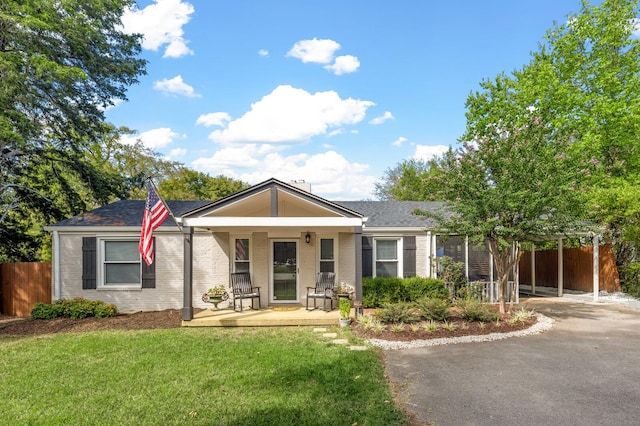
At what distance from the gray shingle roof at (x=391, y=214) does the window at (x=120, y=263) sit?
23.4ft

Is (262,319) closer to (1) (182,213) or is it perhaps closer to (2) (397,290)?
(2) (397,290)

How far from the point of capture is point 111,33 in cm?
1262

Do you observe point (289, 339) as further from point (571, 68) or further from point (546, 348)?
point (571, 68)

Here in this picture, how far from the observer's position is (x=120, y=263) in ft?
35.3

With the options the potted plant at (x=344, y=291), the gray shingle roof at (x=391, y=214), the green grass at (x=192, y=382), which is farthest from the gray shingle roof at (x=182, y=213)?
the green grass at (x=192, y=382)

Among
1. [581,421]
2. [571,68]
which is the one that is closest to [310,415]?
[581,421]

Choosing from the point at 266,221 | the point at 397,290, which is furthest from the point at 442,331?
the point at 266,221

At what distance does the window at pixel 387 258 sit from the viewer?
456 inches

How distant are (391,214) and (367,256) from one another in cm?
213

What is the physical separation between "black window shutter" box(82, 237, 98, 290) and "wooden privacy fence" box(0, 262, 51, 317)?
1.53 m

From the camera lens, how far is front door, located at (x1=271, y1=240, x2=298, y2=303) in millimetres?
10953

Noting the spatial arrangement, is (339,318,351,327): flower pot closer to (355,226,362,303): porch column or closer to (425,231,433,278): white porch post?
(355,226,362,303): porch column

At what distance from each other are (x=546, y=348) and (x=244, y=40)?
11.8 m

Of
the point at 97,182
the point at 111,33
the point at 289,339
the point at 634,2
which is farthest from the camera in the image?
the point at 634,2
